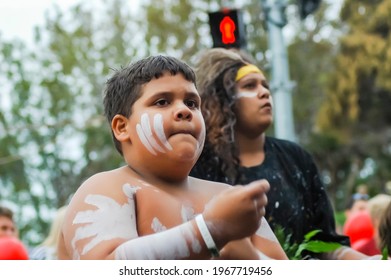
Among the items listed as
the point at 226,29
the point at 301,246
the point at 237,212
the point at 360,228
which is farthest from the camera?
the point at 226,29

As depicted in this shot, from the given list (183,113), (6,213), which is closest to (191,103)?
(183,113)

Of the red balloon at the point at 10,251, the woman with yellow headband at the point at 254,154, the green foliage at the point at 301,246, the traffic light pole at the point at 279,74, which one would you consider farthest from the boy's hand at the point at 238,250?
the traffic light pole at the point at 279,74

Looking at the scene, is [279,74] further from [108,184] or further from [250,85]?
[108,184]

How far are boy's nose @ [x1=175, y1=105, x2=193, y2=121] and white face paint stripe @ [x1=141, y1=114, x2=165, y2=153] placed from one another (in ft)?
0.18

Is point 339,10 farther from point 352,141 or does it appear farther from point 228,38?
point 228,38

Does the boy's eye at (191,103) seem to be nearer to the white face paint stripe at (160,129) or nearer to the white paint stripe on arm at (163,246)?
the white face paint stripe at (160,129)

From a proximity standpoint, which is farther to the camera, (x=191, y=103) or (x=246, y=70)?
(x=246, y=70)

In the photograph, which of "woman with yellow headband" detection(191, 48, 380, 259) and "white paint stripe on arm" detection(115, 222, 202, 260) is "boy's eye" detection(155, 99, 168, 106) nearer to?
"white paint stripe on arm" detection(115, 222, 202, 260)

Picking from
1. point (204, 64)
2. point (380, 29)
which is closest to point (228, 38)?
point (204, 64)

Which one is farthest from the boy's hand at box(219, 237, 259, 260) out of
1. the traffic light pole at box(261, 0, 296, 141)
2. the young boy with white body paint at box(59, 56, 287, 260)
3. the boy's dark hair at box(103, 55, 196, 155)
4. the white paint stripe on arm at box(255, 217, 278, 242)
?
the traffic light pole at box(261, 0, 296, 141)

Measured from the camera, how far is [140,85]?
157cm

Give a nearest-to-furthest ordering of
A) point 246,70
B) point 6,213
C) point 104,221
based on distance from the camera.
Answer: point 104,221, point 246,70, point 6,213

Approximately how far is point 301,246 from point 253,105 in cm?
60

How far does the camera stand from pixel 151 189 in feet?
5.08
